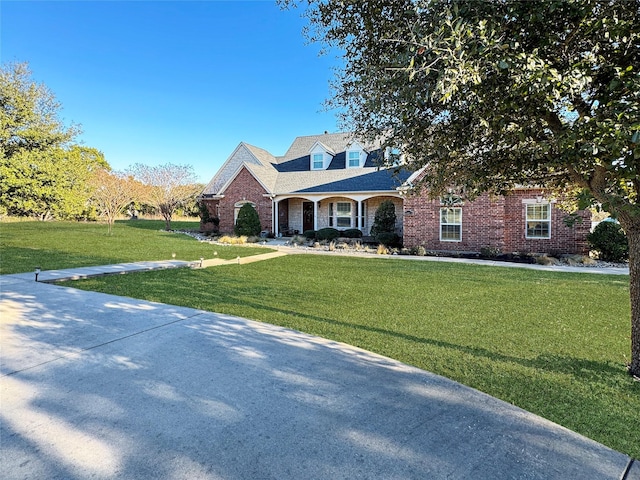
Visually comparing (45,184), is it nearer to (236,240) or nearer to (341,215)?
(236,240)

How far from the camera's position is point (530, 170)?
421 centimetres

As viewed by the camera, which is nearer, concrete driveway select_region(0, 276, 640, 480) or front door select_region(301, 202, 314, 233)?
concrete driveway select_region(0, 276, 640, 480)

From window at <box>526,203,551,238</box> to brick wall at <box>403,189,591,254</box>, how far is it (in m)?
0.17

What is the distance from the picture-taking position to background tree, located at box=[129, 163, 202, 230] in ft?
94.2

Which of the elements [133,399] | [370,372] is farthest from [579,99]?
[133,399]

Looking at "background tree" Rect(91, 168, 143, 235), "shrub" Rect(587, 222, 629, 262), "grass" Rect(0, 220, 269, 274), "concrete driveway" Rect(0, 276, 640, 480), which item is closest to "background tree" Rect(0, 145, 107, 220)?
"background tree" Rect(91, 168, 143, 235)

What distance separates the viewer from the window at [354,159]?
75.1ft

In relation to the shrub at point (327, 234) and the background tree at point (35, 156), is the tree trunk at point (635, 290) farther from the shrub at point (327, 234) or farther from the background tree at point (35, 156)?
the background tree at point (35, 156)

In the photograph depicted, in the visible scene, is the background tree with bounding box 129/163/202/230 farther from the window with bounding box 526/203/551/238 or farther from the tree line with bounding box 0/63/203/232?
the window with bounding box 526/203/551/238

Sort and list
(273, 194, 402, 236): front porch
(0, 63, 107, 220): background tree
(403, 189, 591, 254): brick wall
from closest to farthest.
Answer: (403, 189, 591, 254): brick wall, (273, 194, 402, 236): front porch, (0, 63, 107, 220): background tree

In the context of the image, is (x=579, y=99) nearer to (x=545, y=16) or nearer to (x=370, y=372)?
(x=545, y=16)

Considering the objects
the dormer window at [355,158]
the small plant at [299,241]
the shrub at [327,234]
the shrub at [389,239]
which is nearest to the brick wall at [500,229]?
the shrub at [389,239]

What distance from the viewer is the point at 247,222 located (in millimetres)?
21047

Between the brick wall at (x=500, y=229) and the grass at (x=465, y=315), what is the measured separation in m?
4.13
